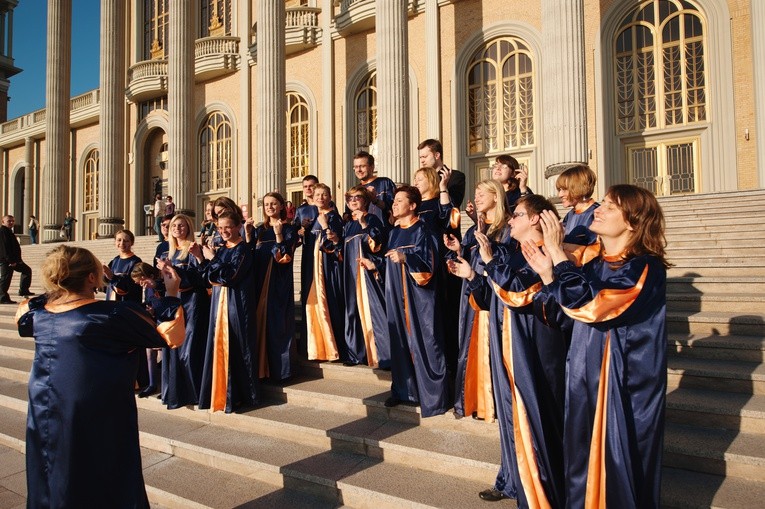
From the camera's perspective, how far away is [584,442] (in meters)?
2.63

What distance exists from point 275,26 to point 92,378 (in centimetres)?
1663

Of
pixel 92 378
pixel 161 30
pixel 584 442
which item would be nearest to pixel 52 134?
pixel 161 30

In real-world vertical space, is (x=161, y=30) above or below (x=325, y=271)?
above

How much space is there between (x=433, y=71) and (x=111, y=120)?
1459 centimetres

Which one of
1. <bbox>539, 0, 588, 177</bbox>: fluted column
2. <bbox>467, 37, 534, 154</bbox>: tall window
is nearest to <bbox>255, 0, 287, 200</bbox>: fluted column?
<bbox>467, 37, 534, 154</bbox>: tall window

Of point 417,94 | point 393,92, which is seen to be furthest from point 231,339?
point 417,94

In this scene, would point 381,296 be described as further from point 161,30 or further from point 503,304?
point 161,30

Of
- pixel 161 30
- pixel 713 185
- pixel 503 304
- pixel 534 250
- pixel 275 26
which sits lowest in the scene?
pixel 503 304

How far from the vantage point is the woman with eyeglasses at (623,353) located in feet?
8.11

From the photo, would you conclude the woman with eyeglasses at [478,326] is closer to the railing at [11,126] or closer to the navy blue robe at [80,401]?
the navy blue robe at [80,401]

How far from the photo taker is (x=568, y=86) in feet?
38.3

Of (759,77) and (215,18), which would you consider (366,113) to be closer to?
(215,18)

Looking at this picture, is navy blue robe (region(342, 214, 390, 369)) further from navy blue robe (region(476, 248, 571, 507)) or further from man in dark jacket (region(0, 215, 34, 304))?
man in dark jacket (region(0, 215, 34, 304))

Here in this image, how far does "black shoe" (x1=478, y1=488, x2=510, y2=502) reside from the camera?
10.7 feet
